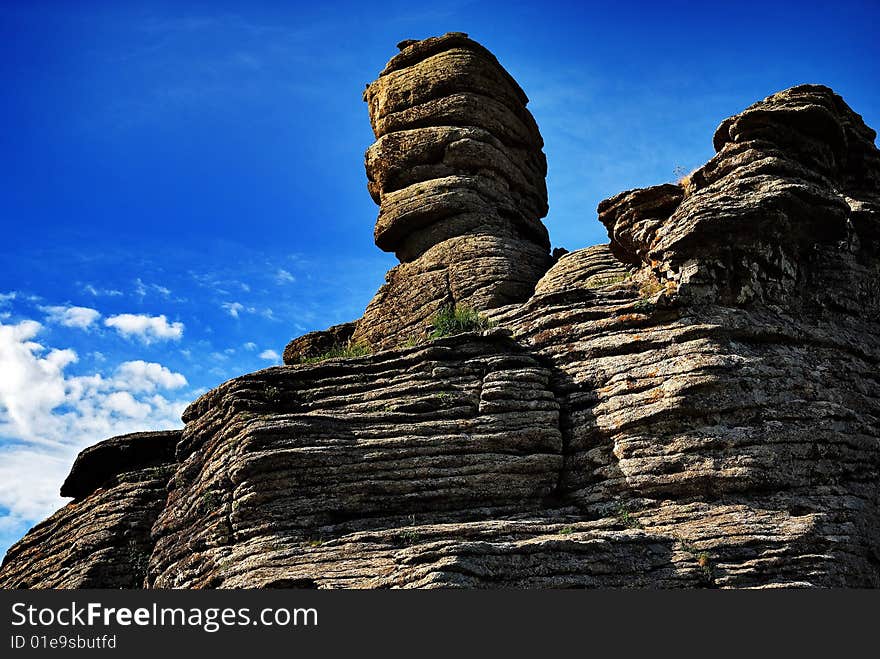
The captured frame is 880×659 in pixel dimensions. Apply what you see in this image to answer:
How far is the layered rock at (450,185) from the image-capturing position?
3031 centimetres

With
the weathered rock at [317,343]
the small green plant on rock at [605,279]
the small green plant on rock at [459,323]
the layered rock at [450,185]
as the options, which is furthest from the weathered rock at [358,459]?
the weathered rock at [317,343]

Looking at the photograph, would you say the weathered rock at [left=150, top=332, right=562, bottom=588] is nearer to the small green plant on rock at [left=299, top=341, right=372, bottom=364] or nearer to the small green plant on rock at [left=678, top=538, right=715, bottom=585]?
the small green plant on rock at [left=678, top=538, right=715, bottom=585]

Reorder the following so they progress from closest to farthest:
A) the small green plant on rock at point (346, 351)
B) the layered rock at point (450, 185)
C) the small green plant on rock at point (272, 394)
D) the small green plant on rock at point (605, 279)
A: the small green plant on rock at point (272, 394)
the small green plant on rock at point (605, 279)
the small green plant on rock at point (346, 351)
the layered rock at point (450, 185)

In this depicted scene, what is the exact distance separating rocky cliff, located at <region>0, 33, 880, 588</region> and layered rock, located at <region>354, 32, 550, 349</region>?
41cm

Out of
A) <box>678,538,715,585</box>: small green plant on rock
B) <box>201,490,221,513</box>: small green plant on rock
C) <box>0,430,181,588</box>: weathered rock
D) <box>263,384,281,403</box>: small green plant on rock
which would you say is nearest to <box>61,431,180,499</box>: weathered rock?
<box>0,430,181,588</box>: weathered rock

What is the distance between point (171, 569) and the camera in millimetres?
22516

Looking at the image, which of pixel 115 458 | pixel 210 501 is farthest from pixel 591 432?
pixel 115 458

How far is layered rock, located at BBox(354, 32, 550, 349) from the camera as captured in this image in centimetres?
3031

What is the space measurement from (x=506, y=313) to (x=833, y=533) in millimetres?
11370

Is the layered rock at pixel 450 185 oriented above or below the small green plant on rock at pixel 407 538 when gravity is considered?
above

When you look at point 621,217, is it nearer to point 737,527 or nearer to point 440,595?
point 737,527

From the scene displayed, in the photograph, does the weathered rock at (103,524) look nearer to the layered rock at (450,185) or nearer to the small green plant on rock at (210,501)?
the small green plant on rock at (210,501)

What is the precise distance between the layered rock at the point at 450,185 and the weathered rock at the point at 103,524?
8521 mm

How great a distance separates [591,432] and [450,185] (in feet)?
48.7
